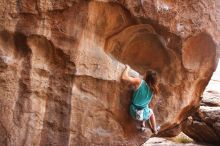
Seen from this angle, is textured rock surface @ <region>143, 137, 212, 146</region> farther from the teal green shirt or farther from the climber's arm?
the climber's arm

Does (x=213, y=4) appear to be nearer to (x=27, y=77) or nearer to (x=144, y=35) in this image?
(x=144, y=35)

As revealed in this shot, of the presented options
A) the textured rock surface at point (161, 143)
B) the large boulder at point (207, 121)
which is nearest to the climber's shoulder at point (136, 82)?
the large boulder at point (207, 121)

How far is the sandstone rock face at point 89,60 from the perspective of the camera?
20.8ft

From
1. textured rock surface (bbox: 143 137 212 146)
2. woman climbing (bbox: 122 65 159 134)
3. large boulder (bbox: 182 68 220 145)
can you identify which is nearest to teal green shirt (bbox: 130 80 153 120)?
woman climbing (bbox: 122 65 159 134)

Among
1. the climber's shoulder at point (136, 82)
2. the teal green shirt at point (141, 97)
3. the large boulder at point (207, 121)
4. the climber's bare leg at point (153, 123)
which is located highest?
the climber's shoulder at point (136, 82)

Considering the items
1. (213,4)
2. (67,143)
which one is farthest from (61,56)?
(213,4)

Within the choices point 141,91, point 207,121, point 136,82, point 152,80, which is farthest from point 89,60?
point 207,121

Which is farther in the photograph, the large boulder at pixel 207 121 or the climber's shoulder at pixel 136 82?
the large boulder at pixel 207 121

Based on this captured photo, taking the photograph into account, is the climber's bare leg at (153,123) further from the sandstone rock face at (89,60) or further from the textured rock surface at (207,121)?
the textured rock surface at (207,121)

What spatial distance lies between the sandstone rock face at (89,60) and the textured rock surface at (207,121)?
17.1ft

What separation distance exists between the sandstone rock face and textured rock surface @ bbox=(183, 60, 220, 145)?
5.22m

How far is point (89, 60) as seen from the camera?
6809mm

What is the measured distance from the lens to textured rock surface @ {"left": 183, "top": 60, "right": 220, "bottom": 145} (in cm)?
1297

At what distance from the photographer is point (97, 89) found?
702 centimetres
